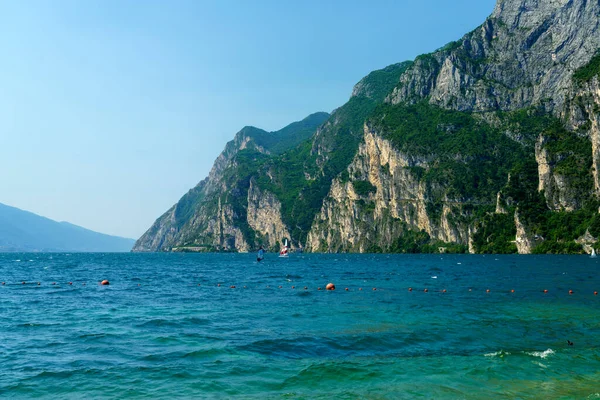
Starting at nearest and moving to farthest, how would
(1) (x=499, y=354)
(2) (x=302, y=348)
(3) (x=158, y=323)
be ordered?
(1) (x=499, y=354), (2) (x=302, y=348), (3) (x=158, y=323)

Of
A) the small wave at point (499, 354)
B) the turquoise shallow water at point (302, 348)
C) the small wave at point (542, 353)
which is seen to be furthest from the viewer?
the small wave at point (499, 354)

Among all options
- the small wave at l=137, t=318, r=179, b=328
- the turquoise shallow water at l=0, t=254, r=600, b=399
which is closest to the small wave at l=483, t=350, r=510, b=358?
the turquoise shallow water at l=0, t=254, r=600, b=399

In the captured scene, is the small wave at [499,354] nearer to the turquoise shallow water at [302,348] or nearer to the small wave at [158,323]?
the turquoise shallow water at [302,348]

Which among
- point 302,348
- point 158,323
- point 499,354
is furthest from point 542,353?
point 158,323

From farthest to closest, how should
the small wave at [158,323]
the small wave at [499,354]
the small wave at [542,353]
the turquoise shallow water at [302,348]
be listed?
the small wave at [158,323] → the small wave at [499,354] → the small wave at [542,353] → the turquoise shallow water at [302,348]

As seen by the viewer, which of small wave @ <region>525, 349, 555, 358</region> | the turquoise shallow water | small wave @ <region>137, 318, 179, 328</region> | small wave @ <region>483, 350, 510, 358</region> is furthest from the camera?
small wave @ <region>137, 318, 179, 328</region>

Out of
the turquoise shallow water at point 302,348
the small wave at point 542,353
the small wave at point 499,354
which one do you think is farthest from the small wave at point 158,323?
the small wave at point 542,353

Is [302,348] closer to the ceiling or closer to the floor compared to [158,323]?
closer to the floor

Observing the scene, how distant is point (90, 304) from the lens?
1786 inches

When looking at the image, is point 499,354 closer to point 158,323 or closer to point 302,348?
point 302,348

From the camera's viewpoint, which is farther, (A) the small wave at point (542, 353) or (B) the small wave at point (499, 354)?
(B) the small wave at point (499, 354)

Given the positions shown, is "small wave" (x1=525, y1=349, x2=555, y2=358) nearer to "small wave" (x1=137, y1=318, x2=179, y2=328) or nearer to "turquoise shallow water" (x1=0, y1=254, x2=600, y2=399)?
"turquoise shallow water" (x1=0, y1=254, x2=600, y2=399)

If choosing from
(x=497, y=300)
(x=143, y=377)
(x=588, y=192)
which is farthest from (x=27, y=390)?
(x=588, y=192)

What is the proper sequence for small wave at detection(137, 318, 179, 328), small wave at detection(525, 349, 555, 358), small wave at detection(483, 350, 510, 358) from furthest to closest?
small wave at detection(137, 318, 179, 328) < small wave at detection(483, 350, 510, 358) < small wave at detection(525, 349, 555, 358)
